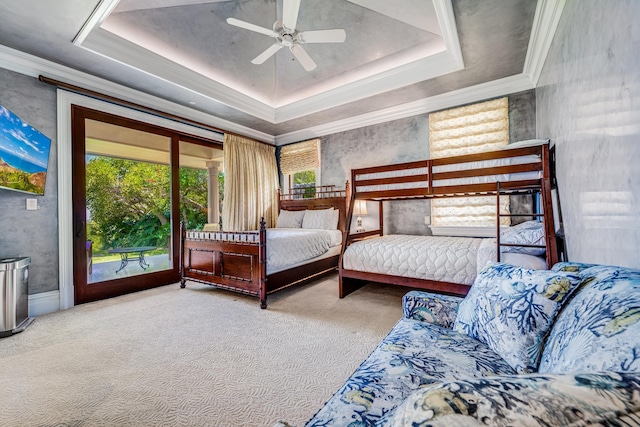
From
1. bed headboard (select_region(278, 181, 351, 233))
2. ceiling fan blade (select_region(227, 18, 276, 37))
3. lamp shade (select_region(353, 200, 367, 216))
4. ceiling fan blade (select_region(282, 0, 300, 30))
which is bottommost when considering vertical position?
lamp shade (select_region(353, 200, 367, 216))

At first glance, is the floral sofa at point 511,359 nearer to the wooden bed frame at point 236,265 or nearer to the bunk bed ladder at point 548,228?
the bunk bed ladder at point 548,228

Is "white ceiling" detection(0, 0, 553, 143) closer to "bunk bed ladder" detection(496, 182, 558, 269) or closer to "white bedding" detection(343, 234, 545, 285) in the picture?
"bunk bed ladder" detection(496, 182, 558, 269)

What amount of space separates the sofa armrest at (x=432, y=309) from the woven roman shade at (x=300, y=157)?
4140 millimetres

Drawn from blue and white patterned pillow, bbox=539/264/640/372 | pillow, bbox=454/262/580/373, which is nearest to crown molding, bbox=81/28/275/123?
pillow, bbox=454/262/580/373

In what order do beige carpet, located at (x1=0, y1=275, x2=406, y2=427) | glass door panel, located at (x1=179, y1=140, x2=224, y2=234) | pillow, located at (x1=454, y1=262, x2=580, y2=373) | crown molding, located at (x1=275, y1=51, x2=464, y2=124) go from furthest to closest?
glass door panel, located at (x1=179, y1=140, x2=224, y2=234), crown molding, located at (x1=275, y1=51, x2=464, y2=124), beige carpet, located at (x1=0, y1=275, x2=406, y2=427), pillow, located at (x1=454, y1=262, x2=580, y2=373)

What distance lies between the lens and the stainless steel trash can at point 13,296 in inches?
93.4

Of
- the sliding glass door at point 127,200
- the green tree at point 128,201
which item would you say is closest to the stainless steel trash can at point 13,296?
the sliding glass door at point 127,200

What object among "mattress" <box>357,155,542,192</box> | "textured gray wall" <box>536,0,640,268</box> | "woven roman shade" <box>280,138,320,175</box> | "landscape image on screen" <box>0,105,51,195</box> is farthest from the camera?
"woven roman shade" <box>280,138,320,175</box>

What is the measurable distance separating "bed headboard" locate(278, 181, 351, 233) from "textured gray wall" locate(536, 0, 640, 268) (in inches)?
116

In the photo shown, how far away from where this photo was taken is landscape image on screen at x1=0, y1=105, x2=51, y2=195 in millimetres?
2527

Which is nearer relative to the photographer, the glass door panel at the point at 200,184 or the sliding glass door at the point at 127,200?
the sliding glass door at the point at 127,200

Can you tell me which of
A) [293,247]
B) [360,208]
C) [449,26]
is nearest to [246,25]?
[449,26]

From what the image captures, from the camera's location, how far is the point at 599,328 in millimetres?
665

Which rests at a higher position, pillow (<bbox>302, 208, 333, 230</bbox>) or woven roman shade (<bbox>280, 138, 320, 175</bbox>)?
woven roman shade (<bbox>280, 138, 320, 175</bbox>)
